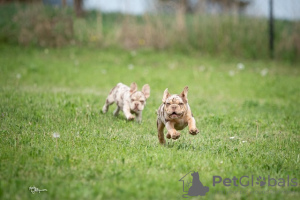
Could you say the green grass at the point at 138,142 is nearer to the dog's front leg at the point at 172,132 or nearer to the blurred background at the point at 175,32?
the dog's front leg at the point at 172,132

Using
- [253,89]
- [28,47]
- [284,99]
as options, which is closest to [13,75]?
[28,47]

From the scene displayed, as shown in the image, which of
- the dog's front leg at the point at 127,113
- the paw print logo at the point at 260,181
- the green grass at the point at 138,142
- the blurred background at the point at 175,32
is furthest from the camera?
the blurred background at the point at 175,32

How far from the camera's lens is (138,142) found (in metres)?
5.62

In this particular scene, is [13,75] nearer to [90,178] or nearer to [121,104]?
[121,104]

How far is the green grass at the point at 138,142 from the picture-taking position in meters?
3.88

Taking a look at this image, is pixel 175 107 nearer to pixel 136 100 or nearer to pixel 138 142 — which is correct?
pixel 138 142

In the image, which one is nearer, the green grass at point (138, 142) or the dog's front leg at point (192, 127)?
the green grass at point (138, 142)

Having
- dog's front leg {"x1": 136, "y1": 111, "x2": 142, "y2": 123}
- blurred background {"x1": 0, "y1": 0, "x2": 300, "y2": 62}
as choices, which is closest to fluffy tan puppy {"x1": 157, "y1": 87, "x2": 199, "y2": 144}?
dog's front leg {"x1": 136, "y1": 111, "x2": 142, "y2": 123}

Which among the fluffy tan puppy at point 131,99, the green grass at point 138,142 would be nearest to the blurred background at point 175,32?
the green grass at point 138,142

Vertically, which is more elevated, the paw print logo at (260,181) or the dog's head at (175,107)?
the dog's head at (175,107)

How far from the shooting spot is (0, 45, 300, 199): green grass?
12.7 feet

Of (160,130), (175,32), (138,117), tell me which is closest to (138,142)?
(160,130)

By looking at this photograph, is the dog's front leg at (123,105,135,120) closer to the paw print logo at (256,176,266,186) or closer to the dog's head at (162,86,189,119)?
the dog's head at (162,86,189,119)

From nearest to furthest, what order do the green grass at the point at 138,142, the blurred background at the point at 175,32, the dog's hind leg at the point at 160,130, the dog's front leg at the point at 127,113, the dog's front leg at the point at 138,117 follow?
1. the green grass at the point at 138,142
2. the dog's hind leg at the point at 160,130
3. the dog's front leg at the point at 127,113
4. the dog's front leg at the point at 138,117
5. the blurred background at the point at 175,32
